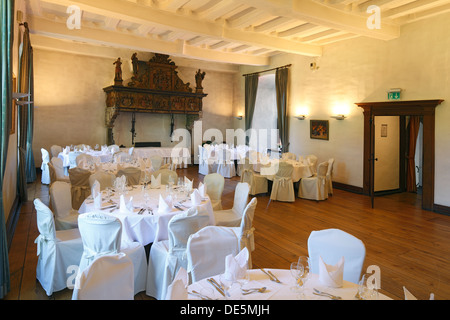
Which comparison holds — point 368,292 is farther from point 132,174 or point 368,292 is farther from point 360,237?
point 132,174

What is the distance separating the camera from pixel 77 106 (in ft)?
39.0

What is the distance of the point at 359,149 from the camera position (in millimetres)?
9109

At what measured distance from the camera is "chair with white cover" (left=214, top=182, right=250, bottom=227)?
15.1ft

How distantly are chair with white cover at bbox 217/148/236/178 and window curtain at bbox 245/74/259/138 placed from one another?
299cm

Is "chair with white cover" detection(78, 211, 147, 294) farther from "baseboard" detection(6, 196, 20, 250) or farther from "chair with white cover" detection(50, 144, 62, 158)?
"chair with white cover" detection(50, 144, 62, 158)

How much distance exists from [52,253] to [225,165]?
8.18 metres

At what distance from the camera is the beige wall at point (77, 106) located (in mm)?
11273

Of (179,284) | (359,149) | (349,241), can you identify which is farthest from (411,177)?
(179,284)

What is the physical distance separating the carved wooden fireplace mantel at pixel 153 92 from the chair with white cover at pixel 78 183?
19.0 feet

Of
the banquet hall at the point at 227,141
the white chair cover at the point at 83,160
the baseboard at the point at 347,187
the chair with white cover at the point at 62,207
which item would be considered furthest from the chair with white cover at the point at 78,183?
the baseboard at the point at 347,187

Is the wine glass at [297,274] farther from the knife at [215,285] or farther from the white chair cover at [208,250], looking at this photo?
the white chair cover at [208,250]

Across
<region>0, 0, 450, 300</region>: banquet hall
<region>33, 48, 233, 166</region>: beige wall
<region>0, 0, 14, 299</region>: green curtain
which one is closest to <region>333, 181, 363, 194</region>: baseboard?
<region>0, 0, 450, 300</region>: banquet hall

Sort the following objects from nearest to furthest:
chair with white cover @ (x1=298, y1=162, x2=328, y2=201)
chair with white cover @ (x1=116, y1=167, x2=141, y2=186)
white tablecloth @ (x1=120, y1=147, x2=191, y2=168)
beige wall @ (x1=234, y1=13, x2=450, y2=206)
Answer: chair with white cover @ (x1=116, y1=167, x2=141, y2=186)
beige wall @ (x1=234, y1=13, x2=450, y2=206)
chair with white cover @ (x1=298, y1=162, x2=328, y2=201)
white tablecloth @ (x1=120, y1=147, x2=191, y2=168)

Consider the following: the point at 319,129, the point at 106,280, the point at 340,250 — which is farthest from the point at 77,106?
the point at 340,250
